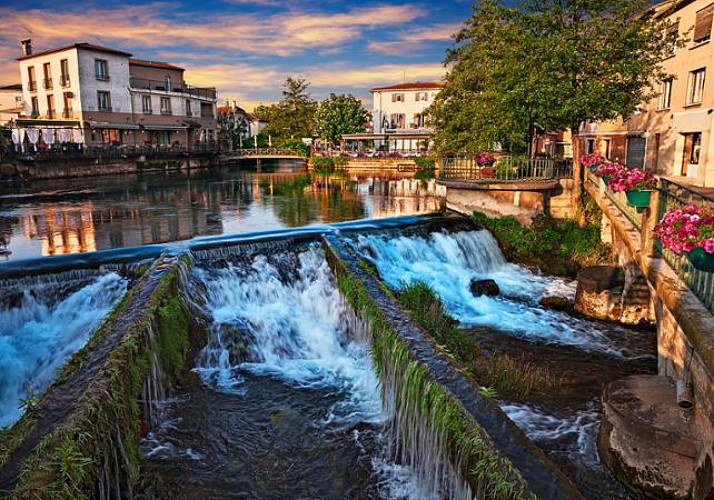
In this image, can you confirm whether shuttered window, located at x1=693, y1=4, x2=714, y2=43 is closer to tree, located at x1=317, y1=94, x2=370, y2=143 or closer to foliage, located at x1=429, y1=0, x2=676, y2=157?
foliage, located at x1=429, y1=0, x2=676, y2=157

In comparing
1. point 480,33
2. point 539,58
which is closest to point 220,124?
point 480,33

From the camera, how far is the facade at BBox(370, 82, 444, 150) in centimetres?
7850

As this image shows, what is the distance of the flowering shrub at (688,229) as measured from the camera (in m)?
6.61

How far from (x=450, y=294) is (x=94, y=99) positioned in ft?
189

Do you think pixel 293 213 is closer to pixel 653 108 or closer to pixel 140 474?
pixel 140 474

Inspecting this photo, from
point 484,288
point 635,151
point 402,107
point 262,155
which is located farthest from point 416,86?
point 484,288

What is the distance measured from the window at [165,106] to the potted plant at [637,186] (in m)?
67.1

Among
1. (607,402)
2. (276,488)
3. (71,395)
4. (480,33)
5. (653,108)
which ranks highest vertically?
(480,33)

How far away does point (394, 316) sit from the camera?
31.0 feet

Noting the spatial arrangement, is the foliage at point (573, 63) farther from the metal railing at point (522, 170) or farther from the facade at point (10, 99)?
the facade at point (10, 99)

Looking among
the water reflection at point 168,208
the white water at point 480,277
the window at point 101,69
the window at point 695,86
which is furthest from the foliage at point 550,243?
the window at point 101,69

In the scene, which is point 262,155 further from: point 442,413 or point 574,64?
point 442,413

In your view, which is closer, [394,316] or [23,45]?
[394,316]

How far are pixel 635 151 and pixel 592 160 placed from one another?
2024cm
